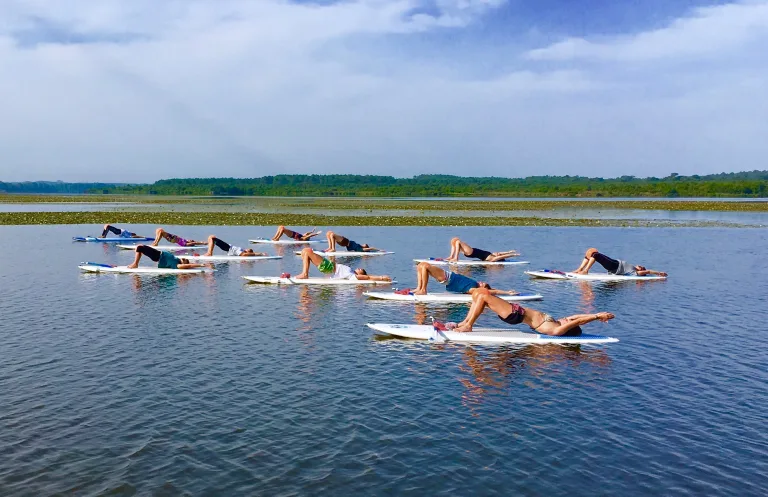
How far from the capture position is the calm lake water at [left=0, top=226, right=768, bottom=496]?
11.4 metres

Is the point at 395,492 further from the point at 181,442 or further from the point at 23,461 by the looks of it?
the point at 23,461

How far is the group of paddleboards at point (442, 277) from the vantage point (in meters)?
20.3

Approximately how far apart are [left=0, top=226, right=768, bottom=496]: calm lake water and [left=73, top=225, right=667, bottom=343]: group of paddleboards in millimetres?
754

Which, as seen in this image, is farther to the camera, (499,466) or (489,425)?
(489,425)

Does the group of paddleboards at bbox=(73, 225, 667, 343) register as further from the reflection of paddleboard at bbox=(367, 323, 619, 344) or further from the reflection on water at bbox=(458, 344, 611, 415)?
the reflection on water at bbox=(458, 344, 611, 415)

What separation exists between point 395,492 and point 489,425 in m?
3.60

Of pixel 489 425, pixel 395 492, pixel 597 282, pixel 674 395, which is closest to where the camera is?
pixel 395 492

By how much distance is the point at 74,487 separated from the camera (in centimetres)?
1081

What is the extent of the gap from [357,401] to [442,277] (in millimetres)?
11871

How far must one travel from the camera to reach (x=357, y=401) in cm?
1500

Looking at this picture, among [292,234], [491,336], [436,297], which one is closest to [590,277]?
[436,297]

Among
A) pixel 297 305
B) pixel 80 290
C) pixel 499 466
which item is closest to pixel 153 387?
pixel 499 466

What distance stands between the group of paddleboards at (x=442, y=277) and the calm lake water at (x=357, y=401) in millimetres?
754

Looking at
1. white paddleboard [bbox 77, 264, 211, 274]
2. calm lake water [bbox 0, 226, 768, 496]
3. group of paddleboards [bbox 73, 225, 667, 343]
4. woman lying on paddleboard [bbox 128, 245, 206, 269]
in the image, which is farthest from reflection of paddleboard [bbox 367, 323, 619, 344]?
woman lying on paddleboard [bbox 128, 245, 206, 269]
